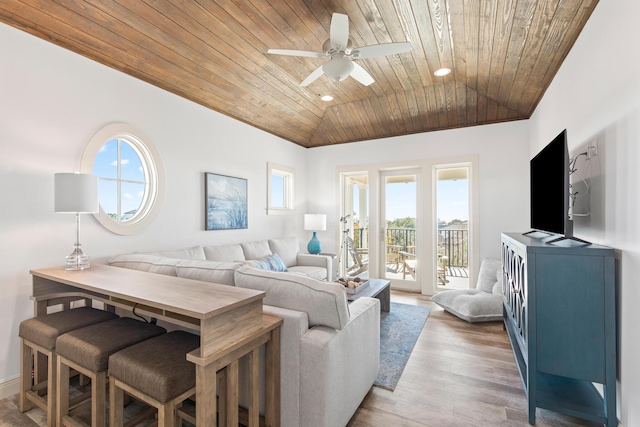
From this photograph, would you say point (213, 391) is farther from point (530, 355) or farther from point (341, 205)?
point (341, 205)

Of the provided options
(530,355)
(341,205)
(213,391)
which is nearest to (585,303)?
(530,355)

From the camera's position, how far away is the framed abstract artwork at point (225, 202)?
384 cm

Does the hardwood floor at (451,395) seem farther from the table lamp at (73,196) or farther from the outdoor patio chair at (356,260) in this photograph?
the outdoor patio chair at (356,260)

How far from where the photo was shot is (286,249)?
482 cm

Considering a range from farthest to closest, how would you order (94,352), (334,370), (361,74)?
1. (361,74)
2. (334,370)
3. (94,352)

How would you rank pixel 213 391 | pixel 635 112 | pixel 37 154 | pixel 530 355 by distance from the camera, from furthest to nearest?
pixel 37 154 → pixel 530 355 → pixel 635 112 → pixel 213 391

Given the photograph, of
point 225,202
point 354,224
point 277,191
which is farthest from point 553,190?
point 277,191

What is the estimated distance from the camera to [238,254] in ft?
12.9

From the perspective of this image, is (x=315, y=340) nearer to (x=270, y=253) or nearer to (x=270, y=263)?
(x=270, y=263)

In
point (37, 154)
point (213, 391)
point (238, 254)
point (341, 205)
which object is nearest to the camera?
point (213, 391)

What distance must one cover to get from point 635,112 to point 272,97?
11.6 feet

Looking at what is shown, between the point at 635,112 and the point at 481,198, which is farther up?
the point at 635,112

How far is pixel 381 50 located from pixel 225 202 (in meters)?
2.74

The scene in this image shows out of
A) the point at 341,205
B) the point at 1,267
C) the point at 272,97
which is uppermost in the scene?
the point at 272,97
